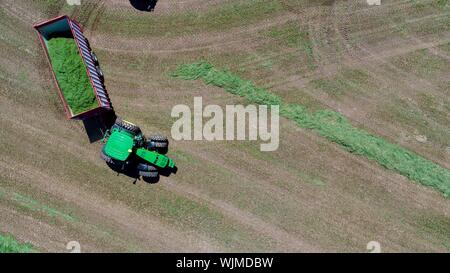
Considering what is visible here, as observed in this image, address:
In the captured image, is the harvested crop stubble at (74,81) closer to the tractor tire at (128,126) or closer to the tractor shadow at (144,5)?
the tractor tire at (128,126)

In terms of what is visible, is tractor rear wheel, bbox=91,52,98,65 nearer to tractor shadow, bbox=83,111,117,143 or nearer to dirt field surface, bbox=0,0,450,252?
dirt field surface, bbox=0,0,450,252

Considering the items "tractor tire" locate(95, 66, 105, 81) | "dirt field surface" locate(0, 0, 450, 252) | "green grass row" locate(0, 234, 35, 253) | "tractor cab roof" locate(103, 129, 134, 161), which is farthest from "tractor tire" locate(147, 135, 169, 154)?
"green grass row" locate(0, 234, 35, 253)

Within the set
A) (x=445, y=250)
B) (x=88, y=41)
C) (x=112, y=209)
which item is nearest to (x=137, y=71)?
(x=88, y=41)

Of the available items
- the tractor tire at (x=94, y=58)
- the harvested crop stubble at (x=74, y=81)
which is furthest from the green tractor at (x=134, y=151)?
the tractor tire at (x=94, y=58)

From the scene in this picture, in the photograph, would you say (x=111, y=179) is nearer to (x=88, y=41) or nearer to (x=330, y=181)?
(x=88, y=41)


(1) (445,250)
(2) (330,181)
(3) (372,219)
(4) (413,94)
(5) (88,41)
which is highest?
(5) (88,41)

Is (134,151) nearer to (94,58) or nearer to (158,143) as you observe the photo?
(158,143)

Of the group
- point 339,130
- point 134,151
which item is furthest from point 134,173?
point 339,130
